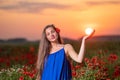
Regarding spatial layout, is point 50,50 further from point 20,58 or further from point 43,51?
point 20,58

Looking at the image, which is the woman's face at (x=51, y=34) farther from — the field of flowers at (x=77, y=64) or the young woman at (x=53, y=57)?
the field of flowers at (x=77, y=64)

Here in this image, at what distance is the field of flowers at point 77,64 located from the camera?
27.3 feet

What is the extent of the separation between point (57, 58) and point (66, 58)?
0.11 metres

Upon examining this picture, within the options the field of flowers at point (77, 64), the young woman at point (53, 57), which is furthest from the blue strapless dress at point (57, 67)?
the field of flowers at point (77, 64)

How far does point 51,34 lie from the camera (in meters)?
5.94

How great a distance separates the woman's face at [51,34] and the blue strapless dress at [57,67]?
0.16 meters

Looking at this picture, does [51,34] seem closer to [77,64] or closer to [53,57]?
[53,57]

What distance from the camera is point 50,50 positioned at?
6051mm

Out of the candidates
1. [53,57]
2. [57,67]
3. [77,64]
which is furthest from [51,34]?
[77,64]

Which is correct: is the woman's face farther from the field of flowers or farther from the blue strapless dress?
the field of flowers

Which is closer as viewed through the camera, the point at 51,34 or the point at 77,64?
the point at 51,34

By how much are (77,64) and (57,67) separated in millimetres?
3900

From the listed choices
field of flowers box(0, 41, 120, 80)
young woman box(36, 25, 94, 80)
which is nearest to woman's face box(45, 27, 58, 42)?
young woman box(36, 25, 94, 80)

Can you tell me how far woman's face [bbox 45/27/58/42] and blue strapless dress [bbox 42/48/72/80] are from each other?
6.4 inches
